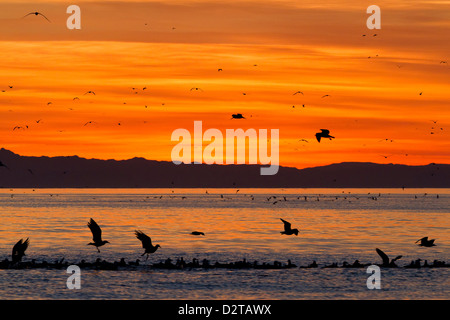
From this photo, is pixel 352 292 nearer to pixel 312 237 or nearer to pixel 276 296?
pixel 276 296

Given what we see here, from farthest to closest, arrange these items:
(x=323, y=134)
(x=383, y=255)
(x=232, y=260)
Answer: (x=232, y=260)
(x=383, y=255)
(x=323, y=134)

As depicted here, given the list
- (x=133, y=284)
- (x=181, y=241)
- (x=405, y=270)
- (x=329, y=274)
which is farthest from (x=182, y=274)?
(x=181, y=241)

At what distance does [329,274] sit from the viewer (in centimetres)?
5456

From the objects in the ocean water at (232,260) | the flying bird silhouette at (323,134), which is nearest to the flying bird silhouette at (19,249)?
the ocean water at (232,260)
